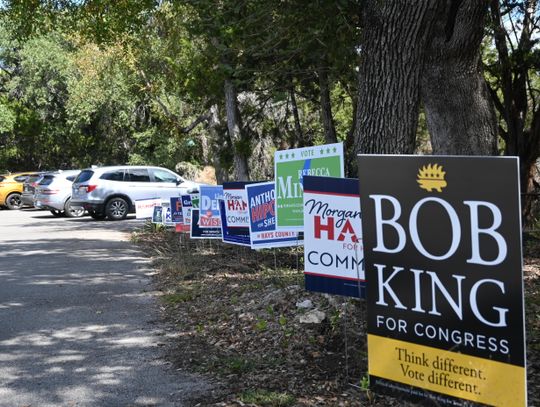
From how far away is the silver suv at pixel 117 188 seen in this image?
74.1 ft

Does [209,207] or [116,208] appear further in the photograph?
[116,208]

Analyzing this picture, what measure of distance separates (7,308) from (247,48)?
6.40m

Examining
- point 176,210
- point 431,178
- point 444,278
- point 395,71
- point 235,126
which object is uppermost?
point 235,126

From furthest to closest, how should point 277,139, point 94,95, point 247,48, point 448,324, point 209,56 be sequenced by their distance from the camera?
point 94,95 < point 277,139 < point 209,56 < point 247,48 < point 448,324

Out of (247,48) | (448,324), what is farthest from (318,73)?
(448,324)

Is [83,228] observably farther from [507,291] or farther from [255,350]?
[507,291]

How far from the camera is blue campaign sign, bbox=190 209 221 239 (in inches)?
484

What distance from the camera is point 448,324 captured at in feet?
12.0

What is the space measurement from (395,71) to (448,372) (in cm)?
365

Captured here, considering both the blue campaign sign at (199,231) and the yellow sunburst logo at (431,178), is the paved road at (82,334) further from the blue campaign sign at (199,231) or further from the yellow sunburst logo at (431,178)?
the yellow sunburst logo at (431,178)

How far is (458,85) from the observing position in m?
8.44

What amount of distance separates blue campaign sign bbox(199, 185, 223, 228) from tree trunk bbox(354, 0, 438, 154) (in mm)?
5791

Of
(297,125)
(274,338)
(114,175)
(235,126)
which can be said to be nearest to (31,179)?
(114,175)

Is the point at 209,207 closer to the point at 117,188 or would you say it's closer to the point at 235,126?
the point at 235,126
